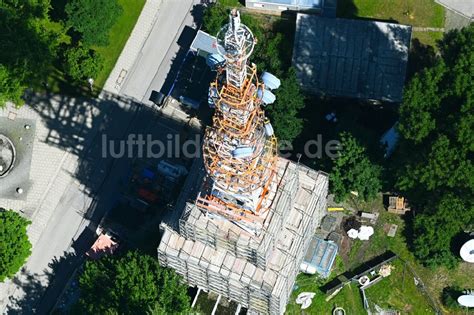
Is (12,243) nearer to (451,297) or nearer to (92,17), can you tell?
(92,17)

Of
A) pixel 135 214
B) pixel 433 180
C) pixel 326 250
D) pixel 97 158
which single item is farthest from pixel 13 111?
pixel 433 180

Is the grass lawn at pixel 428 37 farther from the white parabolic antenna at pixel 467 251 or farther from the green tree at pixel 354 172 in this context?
the white parabolic antenna at pixel 467 251

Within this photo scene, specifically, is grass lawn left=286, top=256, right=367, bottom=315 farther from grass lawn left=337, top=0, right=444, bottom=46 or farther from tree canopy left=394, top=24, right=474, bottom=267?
grass lawn left=337, top=0, right=444, bottom=46

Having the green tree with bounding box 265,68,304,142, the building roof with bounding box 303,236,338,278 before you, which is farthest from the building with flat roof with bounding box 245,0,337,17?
the building roof with bounding box 303,236,338,278

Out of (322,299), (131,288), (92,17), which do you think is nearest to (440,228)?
(322,299)

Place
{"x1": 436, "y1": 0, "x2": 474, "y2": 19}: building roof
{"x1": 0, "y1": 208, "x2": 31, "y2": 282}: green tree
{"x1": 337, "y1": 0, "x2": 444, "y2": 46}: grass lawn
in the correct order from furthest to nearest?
{"x1": 436, "y1": 0, "x2": 474, "y2": 19}: building roof
{"x1": 337, "y1": 0, "x2": 444, "y2": 46}: grass lawn
{"x1": 0, "y1": 208, "x2": 31, "y2": 282}: green tree

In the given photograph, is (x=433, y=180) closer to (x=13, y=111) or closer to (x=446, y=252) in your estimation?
(x=446, y=252)
